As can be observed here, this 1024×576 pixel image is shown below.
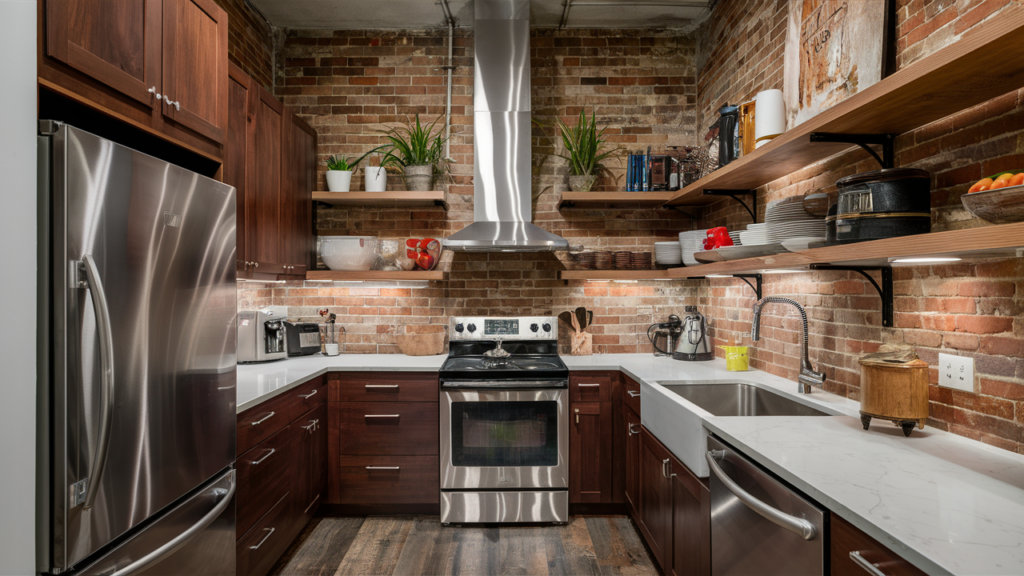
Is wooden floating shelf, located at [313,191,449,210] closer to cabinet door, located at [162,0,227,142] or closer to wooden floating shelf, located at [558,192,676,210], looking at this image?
wooden floating shelf, located at [558,192,676,210]

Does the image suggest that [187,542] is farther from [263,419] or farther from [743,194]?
[743,194]

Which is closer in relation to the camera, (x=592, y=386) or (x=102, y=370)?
(x=102, y=370)

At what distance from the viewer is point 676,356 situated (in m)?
3.09

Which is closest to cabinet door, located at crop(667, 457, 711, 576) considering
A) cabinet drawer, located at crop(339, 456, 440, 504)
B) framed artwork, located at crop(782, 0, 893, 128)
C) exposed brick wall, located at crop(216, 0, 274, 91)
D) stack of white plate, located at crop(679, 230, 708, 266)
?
stack of white plate, located at crop(679, 230, 708, 266)

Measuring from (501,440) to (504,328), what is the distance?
2.50 feet

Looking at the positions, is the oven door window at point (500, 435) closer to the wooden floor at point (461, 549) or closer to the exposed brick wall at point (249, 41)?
the wooden floor at point (461, 549)

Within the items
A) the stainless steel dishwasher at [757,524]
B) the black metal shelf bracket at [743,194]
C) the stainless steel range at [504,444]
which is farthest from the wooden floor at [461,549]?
the black metal shelf bracket at [743,194]

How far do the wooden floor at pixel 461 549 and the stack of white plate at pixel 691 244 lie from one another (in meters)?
1.52

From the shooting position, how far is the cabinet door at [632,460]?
265 centimetres

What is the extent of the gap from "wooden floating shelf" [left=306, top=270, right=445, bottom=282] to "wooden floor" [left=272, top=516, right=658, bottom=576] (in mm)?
1423

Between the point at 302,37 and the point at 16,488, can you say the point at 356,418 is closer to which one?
the point at 16,488

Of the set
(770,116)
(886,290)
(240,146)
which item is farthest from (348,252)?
(886,290)

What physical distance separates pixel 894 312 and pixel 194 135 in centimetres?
249

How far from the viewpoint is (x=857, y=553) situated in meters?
1.00
